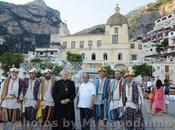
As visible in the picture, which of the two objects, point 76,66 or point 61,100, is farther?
point 76,66

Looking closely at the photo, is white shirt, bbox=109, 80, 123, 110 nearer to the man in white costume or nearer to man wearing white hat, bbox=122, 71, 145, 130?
the man in white costume

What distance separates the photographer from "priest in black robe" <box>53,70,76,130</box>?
914cm

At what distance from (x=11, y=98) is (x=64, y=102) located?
52.5 inches

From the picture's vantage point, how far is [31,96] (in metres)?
9.59

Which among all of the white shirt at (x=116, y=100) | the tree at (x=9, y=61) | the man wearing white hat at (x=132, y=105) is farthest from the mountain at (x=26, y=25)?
the man wearing white hat at (x=132, y=105)

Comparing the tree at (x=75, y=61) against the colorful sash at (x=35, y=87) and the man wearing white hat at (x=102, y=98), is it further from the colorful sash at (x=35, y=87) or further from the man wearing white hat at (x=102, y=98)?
the colorful sash at (x=35, y=87)

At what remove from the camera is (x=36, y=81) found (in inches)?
377

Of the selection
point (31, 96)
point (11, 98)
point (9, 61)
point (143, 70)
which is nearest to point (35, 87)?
point (31, 96)

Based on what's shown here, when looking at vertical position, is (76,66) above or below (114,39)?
below

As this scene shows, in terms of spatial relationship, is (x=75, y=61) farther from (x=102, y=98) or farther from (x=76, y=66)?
(x=102, y=98)

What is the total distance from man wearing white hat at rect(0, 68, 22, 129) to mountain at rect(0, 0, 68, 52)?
118 metres

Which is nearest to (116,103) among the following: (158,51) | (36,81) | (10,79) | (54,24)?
(36,81)

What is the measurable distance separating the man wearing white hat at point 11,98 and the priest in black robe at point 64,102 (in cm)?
97

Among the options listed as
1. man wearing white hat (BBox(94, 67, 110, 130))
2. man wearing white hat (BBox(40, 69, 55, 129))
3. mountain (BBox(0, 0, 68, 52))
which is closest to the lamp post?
man wearing white hat (BBox(94, 67, 110, 130))
